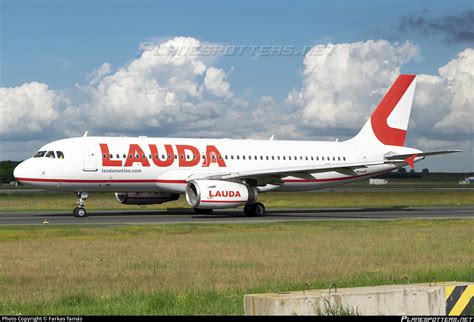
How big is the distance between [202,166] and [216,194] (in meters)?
3.99

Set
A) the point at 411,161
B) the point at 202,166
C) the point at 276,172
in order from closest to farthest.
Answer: the point at 276,172, the point at 202,166, the point at 411,161

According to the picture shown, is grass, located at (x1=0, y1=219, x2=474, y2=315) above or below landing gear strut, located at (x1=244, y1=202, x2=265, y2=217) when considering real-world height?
below

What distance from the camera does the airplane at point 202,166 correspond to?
136ft

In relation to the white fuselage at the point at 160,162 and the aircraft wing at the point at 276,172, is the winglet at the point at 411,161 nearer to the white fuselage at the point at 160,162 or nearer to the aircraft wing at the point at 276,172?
the white fuselage at the point at 160,162

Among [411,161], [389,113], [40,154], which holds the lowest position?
[411,161]

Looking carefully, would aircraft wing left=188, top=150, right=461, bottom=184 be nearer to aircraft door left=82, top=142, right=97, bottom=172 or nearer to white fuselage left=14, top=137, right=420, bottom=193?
white fuselage left=14, top=137, right=420, bottom=193

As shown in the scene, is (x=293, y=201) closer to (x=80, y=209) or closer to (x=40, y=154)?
(x=80, y=209)

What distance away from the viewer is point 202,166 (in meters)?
45.0

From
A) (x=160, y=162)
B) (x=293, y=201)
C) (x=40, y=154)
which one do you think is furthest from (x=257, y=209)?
(x=293, y=201)

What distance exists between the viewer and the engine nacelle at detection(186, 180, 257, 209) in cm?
4116

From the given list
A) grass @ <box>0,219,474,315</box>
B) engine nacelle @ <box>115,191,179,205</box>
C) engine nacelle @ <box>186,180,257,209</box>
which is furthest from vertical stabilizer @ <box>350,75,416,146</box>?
grass @ <box>0,219,474,315</box>

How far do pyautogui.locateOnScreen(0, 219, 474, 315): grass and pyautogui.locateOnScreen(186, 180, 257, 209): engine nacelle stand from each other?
8.26 meters

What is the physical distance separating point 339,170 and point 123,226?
15.8m

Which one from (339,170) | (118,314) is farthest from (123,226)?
(118,314)
